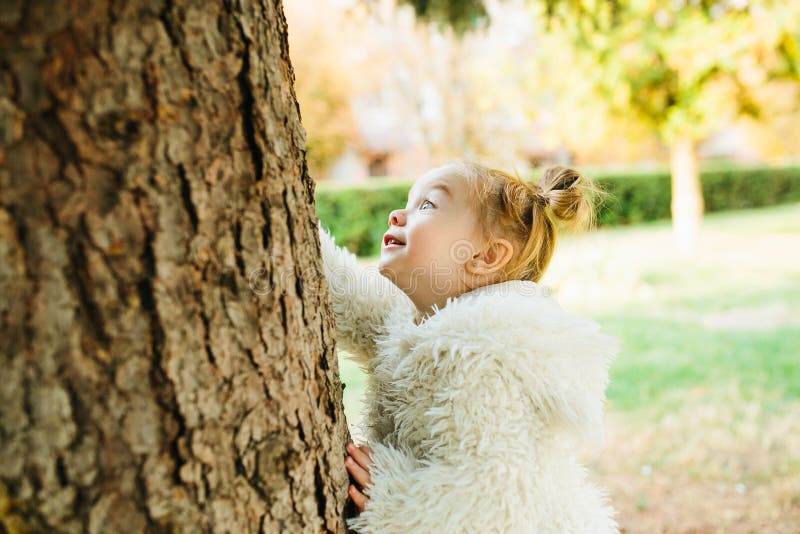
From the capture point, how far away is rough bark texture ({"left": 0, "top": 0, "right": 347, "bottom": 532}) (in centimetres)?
85

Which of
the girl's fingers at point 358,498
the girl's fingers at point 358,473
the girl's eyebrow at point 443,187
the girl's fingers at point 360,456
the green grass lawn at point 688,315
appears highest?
the girl's eyebrow at point 443,187

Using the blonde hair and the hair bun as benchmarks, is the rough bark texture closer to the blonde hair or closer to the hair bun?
the blonde hair

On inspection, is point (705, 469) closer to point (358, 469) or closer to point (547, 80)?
point (358, 469)

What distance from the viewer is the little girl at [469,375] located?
1.25 meters

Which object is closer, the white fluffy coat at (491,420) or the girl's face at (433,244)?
the white fluffy coat at (491,420)

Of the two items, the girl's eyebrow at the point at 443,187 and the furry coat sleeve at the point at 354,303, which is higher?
the girl's eyebrow at the point at 443,187

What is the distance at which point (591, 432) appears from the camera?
1320 mm

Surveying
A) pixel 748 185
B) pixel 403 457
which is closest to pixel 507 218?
pixel 403 457

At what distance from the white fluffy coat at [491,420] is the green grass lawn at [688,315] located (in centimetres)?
70

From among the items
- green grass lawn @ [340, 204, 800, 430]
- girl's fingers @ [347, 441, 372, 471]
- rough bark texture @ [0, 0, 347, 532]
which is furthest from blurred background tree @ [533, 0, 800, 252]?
rough bark texture @ [0, 0, 347, 532]

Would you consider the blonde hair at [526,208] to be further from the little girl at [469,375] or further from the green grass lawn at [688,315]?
the green grass lawn at [688,315]

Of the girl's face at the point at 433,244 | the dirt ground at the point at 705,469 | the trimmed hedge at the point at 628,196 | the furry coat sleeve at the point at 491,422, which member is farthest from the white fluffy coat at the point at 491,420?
the trimmed hedge at the point at 628,196

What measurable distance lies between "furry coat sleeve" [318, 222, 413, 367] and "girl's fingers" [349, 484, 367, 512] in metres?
0.50

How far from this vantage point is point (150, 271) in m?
0.94
